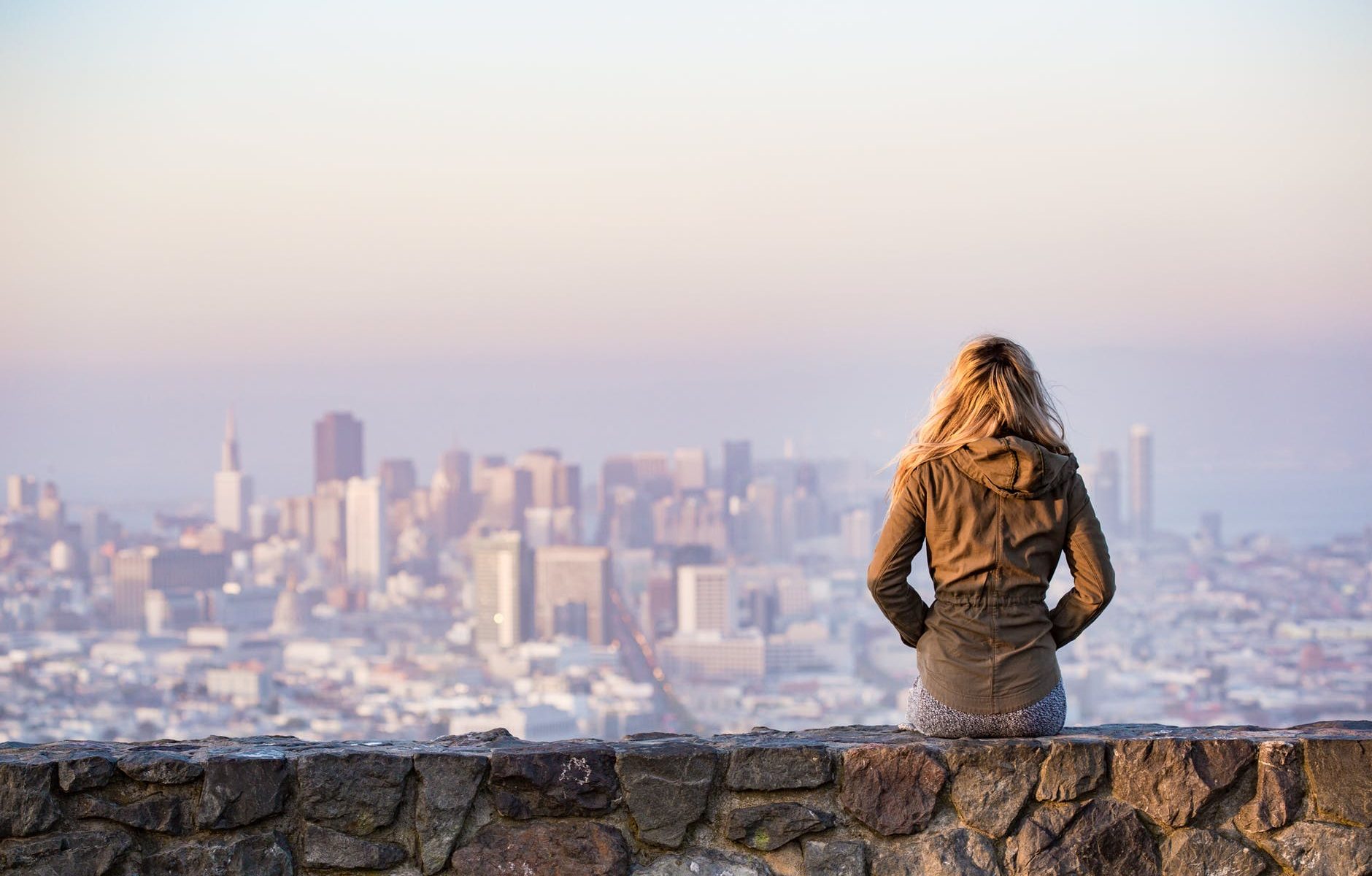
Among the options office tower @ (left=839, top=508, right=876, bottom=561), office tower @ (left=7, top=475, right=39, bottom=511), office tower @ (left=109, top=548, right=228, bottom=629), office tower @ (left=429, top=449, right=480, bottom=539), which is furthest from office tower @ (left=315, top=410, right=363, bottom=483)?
office tower @ (left=839, top=508, right=876, bottom=561)

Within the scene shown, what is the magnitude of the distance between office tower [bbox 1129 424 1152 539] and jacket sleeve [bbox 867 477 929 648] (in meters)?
91.4

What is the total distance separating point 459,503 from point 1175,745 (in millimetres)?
111098

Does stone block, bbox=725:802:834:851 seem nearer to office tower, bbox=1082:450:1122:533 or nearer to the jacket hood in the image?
the jacket hood

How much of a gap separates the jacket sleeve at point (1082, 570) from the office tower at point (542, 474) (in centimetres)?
10779

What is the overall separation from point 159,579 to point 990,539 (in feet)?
305

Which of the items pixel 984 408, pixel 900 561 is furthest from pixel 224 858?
pixel 984 408

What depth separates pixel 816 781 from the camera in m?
2.60

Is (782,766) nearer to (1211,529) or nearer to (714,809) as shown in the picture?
(714,809)

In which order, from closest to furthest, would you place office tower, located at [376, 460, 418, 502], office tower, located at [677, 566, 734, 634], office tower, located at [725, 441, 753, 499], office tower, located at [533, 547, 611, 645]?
office tower, located at [677, 566, 734, 634]
office tower, located at [533, 547, 611, 645]
office tower, located at [725, 441, 753, 499]
office tower, located at [376, 460, 418, 502]

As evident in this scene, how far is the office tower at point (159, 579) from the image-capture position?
8612cm

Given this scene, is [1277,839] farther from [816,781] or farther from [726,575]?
[726,575]

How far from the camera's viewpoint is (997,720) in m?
2.61

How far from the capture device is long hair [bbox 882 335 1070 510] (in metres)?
2.63

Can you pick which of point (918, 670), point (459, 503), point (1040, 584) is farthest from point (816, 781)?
point (459, 503)
